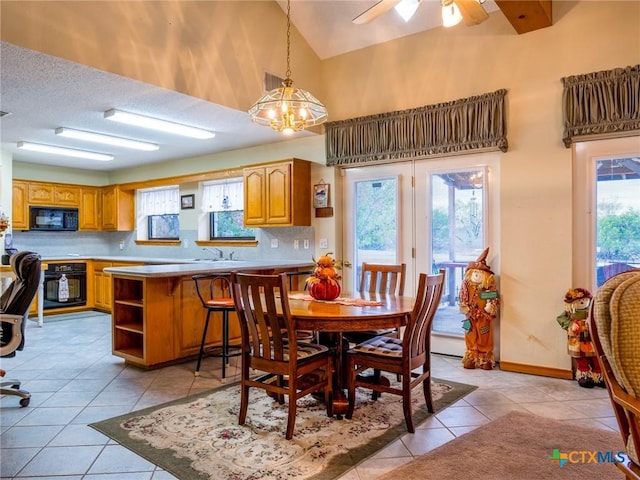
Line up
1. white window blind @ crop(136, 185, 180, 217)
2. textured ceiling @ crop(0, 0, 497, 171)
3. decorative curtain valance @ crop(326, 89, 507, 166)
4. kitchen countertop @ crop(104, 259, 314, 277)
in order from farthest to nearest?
white window blind @ crop(136, 185, 180, 217), decorative curtain valance @ crop(326, 89, 507, 166), kitchen countertop @ crop(104, 259, 314, 277), textured ceiling @ crop(0, 0, 497, 171)

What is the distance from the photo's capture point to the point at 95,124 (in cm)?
460

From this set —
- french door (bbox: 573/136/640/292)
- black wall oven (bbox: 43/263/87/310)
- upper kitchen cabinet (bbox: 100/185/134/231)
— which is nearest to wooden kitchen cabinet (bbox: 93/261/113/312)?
black wall oven (bbox: 43/263/87/310)

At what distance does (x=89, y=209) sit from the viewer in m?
7.52

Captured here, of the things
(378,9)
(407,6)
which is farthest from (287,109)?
(407,6)

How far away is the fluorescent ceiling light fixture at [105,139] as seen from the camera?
15.8 feet

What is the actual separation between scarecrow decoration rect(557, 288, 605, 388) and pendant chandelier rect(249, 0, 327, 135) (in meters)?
2.48

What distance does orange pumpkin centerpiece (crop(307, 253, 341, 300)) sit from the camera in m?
3.03

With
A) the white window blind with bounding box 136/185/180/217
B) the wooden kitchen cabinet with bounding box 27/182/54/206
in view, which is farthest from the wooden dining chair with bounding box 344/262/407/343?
the wooden kitchen cabinet with bounding box 27/182/54/206

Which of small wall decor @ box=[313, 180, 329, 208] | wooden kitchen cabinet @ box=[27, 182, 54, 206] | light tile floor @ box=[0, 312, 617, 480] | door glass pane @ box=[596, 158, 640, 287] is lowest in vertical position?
light tile floor @ box=[0, 312, 617, 480]

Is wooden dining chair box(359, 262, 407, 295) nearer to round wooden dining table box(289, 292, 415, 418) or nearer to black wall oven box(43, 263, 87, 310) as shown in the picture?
round wooden dining table box(289, 292, 415, 418)

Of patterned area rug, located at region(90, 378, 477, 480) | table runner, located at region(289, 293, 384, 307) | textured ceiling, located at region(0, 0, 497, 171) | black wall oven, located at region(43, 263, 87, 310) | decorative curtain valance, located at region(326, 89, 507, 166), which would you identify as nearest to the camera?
patterned area rug, located at region(90, 378, 477, 480)

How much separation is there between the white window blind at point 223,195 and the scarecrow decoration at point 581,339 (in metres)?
4.12

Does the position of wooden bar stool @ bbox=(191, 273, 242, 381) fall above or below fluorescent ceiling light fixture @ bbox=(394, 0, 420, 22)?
below

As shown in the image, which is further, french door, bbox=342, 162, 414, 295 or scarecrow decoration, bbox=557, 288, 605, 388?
french door, bbox=342, 162, 414, 295
